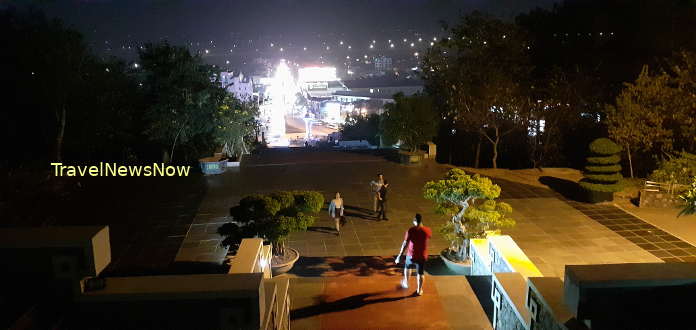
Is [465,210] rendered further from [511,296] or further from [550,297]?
[550,297]

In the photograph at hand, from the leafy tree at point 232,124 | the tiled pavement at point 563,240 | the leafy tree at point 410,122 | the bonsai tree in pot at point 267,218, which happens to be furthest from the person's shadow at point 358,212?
the leafy tree at point 232,124

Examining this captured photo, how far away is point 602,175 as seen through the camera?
47.0 ft

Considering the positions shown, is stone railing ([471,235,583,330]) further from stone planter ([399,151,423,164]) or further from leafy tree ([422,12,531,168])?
leafy tree ([422,12,531,168])

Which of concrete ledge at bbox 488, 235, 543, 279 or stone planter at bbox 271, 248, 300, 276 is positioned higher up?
concrete ledge at bbox 488, 235, 543, 279

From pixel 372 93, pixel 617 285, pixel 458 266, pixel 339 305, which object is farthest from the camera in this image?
pixel 372 93

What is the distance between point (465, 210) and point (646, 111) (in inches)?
365

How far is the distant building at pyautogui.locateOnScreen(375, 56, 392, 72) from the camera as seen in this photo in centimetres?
13325

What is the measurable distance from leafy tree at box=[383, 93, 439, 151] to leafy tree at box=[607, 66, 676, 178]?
22.8 ft

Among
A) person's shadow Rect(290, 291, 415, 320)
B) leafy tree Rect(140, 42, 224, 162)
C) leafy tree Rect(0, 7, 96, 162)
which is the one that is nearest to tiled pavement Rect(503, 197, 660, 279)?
person's shadow Rect(290, 291, 415, 320)

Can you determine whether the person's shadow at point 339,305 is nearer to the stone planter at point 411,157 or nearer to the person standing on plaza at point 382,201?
the person standing on plaza at point 382,201

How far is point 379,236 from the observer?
11.4m

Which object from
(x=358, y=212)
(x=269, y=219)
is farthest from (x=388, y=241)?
(x=269, y=219)

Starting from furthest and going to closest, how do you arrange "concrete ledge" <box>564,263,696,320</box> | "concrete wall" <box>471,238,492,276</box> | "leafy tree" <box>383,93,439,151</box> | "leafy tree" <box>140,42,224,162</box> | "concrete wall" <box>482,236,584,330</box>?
"leafy tree" <box>383,93,439,151</box>
"leafy tree" <box>140,42,224,162</box>
"concrete wall" <box>471,238,492,276</box>
"concrete wall" <box>482,236,584,330</box>
"concrete ledge" <box>564,263,696,320</box>

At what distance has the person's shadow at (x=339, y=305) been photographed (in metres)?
6.93
